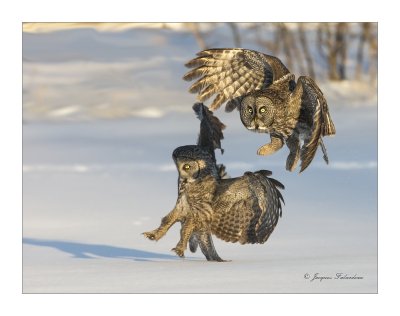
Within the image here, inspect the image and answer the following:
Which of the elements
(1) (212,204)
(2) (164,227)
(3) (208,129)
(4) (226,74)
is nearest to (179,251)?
(2) (164,227)

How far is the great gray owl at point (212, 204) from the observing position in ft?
22.7

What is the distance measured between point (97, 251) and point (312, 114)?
2206 mm

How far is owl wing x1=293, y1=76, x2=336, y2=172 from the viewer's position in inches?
263

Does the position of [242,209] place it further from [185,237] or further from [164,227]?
[164,227]

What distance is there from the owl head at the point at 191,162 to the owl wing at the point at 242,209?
20 centimetres

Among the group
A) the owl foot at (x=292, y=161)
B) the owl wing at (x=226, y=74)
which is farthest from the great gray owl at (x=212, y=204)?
the owl wing at (x=226, y=74)

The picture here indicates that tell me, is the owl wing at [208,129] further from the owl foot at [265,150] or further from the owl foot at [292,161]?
the owl foot at [292,161]

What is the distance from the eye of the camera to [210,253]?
7.11 m

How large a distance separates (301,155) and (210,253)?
3.53 feet

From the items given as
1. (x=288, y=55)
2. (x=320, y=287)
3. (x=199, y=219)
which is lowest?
(x=320, y=287)

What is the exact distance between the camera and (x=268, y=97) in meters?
7.02

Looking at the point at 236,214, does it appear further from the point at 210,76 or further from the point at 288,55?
the point at 288,55

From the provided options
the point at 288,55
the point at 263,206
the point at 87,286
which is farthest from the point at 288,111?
the point at 288,55

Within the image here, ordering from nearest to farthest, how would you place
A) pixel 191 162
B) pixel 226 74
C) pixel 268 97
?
1. pixel 191 162
2. pixel 268 97
3. pixel 226 74
